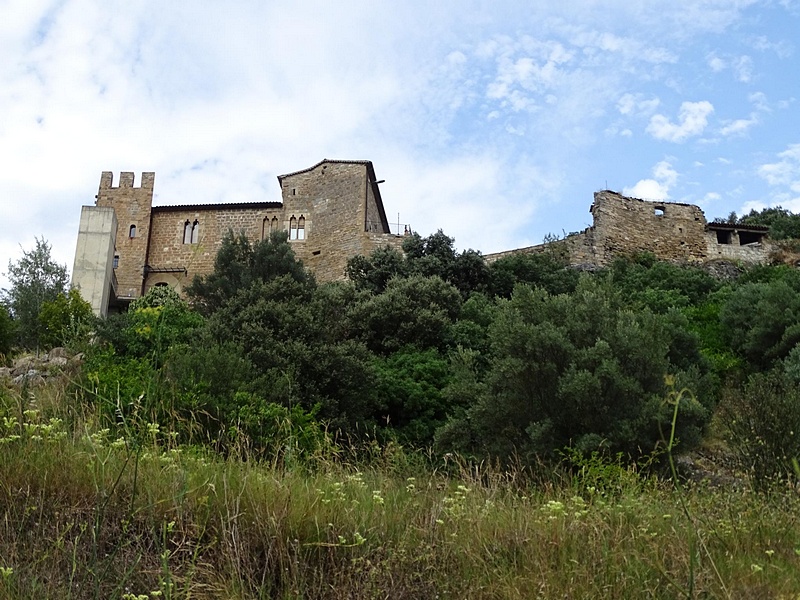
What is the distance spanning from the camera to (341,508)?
4.81 metres

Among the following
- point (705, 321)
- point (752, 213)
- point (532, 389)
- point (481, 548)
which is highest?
point (752, 213)

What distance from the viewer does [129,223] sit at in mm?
39406

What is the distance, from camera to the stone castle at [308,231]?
32.8 meters

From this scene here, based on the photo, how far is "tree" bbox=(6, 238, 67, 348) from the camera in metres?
25.7

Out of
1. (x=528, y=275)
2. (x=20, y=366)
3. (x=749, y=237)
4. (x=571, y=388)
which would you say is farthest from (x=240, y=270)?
(x=749, y=237)

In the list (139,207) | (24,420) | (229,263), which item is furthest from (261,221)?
(24,420)

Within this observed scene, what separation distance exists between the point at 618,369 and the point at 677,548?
26.5ft

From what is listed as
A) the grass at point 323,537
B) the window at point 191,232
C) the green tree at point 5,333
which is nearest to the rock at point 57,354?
the green tree at point 5,333

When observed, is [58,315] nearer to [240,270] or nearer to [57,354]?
[57,354]

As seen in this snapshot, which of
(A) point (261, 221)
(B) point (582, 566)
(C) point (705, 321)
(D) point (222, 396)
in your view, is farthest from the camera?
(A) point (261, 221)

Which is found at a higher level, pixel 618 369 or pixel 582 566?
pixel 618 369

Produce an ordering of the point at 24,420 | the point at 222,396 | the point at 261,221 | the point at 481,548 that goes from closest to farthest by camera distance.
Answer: the point at 481,548, the point at 24,420, the point at 222,396, the point at 261,221

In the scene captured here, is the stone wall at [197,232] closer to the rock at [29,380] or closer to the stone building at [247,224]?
the stone building at [247,224]

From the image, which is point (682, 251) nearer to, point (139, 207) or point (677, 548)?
point (139, 207)
